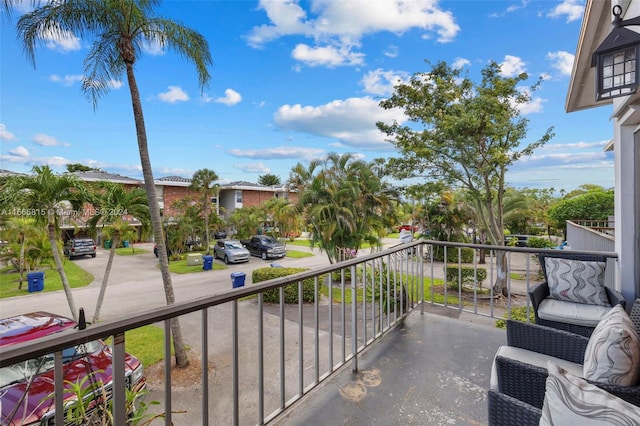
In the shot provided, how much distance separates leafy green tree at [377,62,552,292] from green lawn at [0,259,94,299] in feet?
45.4

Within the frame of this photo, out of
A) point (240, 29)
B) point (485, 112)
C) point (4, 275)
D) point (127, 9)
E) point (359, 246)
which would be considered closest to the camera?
point (127, 9)

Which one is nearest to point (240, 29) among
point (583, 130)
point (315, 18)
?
point (315, 18)

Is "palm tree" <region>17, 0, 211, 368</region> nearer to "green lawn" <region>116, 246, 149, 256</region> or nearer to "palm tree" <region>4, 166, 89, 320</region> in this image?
"palm tree" <region>4, 166, 89, 320</region>

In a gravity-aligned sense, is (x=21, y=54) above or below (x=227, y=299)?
above

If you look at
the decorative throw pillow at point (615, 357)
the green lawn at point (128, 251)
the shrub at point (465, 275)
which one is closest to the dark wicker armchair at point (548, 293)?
the decorative throw pillow at point (615, 357)

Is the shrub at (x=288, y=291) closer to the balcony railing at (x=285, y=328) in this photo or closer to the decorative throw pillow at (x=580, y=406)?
the balcony railing at (x=285, y=328)

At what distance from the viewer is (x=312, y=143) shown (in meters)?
25.9

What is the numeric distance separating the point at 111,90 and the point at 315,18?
543cm

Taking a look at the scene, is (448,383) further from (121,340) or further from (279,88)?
(279,88)

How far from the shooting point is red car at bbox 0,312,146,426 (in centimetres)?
154

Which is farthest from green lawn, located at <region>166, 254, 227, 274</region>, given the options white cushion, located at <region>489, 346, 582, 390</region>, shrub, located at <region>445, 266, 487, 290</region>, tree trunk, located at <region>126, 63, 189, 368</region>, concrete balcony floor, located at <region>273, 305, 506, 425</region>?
white cushion, located at <region>489, 346, 582, 390</region>

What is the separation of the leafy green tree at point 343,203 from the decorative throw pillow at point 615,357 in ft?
31.1

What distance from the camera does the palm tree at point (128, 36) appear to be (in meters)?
5.68

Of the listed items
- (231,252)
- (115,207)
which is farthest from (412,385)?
(231,252)
